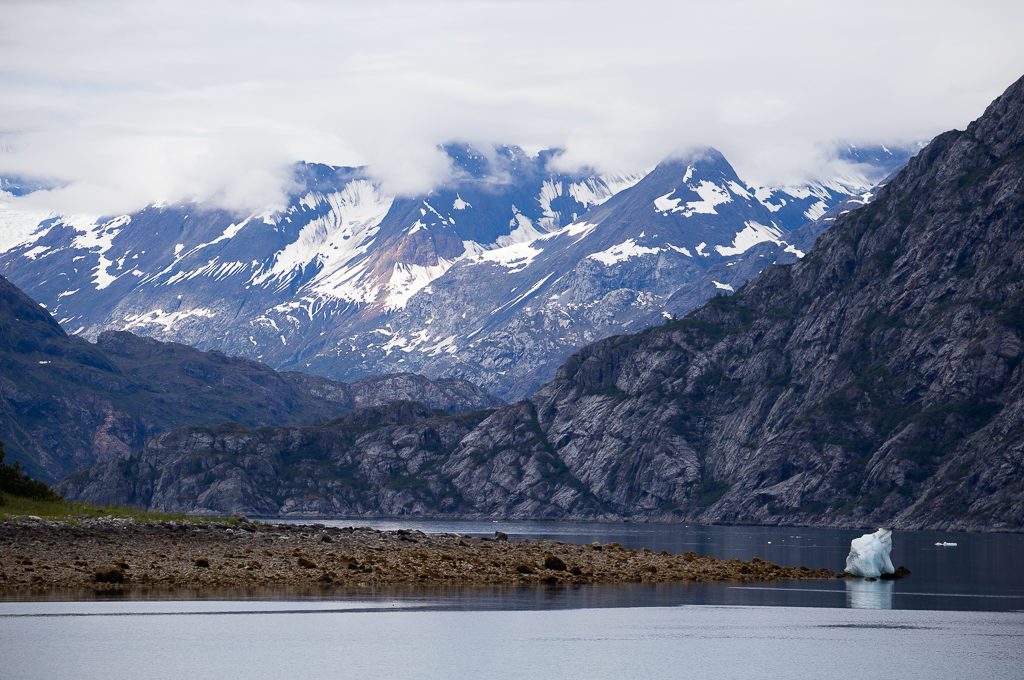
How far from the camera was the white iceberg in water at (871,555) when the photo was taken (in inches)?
5556

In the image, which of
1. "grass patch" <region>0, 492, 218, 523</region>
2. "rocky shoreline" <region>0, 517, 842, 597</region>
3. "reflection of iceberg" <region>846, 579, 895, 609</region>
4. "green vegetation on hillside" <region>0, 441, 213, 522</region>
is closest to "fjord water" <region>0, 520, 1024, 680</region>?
"reflection of iceberg" <region>846, 579, 895, 609</region>

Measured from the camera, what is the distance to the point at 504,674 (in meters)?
75.3

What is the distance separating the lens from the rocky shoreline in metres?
109

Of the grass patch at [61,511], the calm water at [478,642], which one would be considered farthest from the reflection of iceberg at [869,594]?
the grass patch at [61,511]

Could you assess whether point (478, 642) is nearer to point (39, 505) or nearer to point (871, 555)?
point (871, 555)

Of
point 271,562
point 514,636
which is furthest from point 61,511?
point 514,636

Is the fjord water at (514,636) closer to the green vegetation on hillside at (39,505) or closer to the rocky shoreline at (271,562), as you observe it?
the rocky shoreline at (271,562)

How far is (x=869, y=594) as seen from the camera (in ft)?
→ 408

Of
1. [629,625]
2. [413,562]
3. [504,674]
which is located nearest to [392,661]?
[504,674]

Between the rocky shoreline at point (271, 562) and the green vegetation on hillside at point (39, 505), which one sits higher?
the green vegetation on hillside at point (39, 505)

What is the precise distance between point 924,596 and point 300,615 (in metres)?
57.4

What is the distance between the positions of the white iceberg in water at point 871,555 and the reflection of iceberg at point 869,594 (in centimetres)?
181

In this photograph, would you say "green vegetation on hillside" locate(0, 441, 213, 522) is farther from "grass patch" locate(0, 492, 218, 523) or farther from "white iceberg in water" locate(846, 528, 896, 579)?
"white iceberg in water" locate(846, 528, 896, 579)

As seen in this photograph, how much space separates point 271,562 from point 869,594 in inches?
1985
